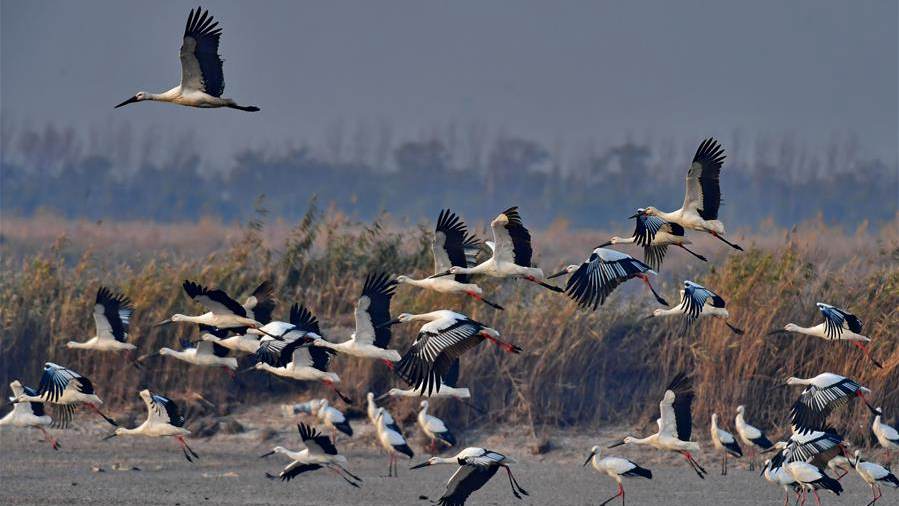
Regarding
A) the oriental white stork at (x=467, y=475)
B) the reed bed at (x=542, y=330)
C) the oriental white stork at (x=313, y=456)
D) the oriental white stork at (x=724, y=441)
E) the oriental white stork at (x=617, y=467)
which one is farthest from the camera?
the reed bed at (x=542, y=330)

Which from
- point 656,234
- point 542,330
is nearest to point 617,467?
point 656,234

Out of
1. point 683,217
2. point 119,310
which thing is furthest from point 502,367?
point 683,217

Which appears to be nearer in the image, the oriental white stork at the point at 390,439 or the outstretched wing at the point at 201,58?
the outstretched wing at the point at 201,58

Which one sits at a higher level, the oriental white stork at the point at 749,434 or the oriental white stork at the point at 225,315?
the oriental white stork at the point at 225,315

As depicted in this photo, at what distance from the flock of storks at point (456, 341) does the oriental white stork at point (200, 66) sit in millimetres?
11

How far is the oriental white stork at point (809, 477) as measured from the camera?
633 inches

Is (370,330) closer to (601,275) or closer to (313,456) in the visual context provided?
(313,456)

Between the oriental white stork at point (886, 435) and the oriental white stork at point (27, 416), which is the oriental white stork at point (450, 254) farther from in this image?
the oriental white stork at point (27, 416)

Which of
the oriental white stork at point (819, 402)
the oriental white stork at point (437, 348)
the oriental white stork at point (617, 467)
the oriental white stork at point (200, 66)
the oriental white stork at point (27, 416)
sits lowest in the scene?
the oriental white stork at point (27, 416)

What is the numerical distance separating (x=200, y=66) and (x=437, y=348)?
2.99 m

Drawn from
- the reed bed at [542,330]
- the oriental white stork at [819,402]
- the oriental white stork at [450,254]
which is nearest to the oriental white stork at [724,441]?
the reed bed at [542,330]

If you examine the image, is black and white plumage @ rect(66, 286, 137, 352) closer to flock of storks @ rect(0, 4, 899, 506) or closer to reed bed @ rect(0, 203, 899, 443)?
flock of storks @ rect(0, 4, 899, 506)

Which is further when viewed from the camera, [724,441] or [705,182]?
[724,441]

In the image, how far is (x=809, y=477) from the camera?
1627 centimetres
